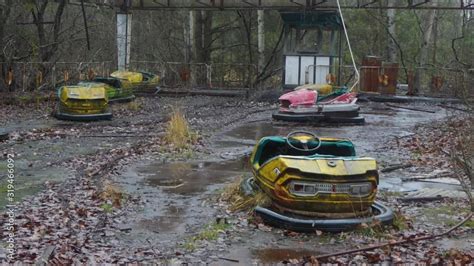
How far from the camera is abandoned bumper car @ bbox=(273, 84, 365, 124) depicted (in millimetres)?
14320

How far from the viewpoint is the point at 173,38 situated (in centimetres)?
2775

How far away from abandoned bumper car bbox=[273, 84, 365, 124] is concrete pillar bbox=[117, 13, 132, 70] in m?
8.52

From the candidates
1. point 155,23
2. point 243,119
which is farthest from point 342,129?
point 155,23

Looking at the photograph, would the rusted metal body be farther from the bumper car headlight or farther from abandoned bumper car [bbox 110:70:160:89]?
the bumper car headlight

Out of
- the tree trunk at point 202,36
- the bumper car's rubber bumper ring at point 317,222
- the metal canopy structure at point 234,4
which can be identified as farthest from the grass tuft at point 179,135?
the tree trunk at point 202,36

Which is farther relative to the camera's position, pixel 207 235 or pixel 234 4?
pixel 234 4

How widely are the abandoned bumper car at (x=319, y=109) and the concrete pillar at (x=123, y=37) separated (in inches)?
336

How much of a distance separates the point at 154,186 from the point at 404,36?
23.0 metres

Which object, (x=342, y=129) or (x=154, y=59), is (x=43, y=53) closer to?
(x=154, y=59)

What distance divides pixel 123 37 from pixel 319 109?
946cm

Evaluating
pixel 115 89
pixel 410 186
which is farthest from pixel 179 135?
pixel 115 89

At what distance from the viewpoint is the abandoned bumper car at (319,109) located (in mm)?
14320

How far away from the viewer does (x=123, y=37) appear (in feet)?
69.7

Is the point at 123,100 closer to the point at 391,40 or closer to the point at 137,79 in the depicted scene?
the point at 137,79
